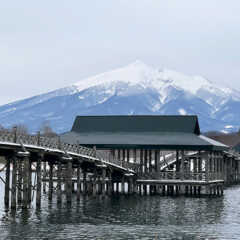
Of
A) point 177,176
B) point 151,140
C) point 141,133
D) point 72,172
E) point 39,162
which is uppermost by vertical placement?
point 141,133

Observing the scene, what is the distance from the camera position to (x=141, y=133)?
4026 inches

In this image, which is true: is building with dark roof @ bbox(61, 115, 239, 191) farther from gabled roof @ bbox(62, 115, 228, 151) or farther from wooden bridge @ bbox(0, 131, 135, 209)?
wooden bridge @ bbox(0, 131, 135, 209)

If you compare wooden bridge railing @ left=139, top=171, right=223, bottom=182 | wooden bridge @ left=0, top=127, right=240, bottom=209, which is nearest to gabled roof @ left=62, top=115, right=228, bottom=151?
wooden bridge @ left=0, top=127, right=240, bottom=209

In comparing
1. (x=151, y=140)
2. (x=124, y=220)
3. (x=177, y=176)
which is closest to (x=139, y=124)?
(x=151, y=140)

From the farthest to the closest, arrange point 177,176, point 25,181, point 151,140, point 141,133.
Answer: point 141,133 < point 151,140 < point 177,176 < point 25,181

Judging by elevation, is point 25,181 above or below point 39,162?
below

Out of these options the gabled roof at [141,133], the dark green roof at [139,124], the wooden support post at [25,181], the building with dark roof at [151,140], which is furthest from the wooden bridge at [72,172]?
the dark green roof at [139,124]

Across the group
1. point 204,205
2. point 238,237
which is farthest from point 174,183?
point 238,237

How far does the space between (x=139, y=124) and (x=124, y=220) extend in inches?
1663

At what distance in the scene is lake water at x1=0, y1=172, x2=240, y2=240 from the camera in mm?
53594

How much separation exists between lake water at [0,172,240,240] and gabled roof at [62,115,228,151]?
12.0 meters

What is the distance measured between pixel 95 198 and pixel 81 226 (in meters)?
29.5

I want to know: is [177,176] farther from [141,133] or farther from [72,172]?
Answer: [72,172]

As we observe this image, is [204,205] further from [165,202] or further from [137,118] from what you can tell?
[137,118]
